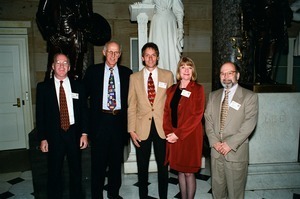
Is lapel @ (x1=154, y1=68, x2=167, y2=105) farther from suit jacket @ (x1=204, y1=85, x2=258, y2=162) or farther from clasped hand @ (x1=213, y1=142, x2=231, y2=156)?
clasped hand @ (x1=213, y1=142, x2=231, y2=156)

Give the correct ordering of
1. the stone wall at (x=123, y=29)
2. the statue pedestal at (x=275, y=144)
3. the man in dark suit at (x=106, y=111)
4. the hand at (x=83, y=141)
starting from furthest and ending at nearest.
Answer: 1. the stone wall at (x=123, y=29)
2. the statue pedestal at (x=275, y=144)
3. the man in dark suit at (x=106, y=111)
4. the hand at (x=83, y=141)

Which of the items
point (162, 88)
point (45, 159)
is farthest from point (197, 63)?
point (45, 159)

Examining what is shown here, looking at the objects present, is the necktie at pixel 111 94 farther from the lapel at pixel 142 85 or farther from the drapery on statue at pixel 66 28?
the drapery on statue at pixel 66 28

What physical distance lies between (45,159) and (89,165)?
42 centimetres

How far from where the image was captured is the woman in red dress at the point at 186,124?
2168mm

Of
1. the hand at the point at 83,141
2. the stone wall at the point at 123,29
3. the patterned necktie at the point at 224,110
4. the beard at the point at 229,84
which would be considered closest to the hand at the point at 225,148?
the patterned necktie at the point at 224,110

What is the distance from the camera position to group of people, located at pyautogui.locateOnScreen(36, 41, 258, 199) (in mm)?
2057

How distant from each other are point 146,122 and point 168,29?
152 cm

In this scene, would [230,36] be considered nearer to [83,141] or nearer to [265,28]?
[265,28]

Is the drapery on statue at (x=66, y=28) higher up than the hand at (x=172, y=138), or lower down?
higher up

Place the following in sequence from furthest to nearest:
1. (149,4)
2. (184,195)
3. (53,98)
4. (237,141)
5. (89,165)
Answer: (149,4) → (89,165) → (184,195) → (53,98) → (237,141)

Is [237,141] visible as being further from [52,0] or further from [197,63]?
[197,63]

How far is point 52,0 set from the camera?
106 inches

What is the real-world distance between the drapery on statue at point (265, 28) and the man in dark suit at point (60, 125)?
209 cm
